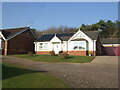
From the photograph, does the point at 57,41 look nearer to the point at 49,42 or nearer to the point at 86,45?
the point at 49,42

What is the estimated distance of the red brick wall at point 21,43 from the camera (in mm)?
26906

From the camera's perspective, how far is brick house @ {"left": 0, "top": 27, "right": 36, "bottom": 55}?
1035 inches

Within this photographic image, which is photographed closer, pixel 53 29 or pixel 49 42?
pixel 49 42

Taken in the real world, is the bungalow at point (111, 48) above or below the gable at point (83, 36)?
below

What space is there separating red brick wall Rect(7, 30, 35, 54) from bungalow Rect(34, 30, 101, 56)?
2548mm

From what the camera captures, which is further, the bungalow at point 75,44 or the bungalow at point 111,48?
the bungalow at point 111,48

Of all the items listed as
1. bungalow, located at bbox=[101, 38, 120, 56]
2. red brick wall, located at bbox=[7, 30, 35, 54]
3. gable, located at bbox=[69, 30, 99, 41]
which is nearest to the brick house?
red brick wall, located at bbox=[7, 30, 35, 54]

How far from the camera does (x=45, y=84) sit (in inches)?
245

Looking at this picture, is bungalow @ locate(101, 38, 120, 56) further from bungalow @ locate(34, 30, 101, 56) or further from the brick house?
the brick house

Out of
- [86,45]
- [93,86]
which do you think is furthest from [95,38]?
[93,86]

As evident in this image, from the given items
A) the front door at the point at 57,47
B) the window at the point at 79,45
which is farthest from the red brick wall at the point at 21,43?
the window at the point at 79,45

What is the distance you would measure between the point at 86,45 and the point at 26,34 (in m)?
14.3

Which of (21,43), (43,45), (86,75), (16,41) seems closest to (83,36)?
(43,45)

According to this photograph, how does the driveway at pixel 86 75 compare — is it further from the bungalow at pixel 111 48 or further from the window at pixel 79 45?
the bungalow at pixel 111 48
